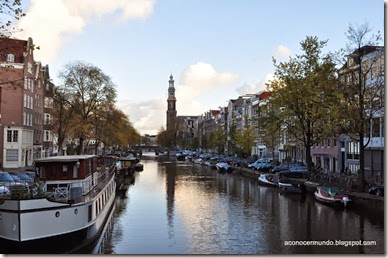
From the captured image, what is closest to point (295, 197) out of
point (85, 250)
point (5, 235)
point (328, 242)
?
point (328, 242)

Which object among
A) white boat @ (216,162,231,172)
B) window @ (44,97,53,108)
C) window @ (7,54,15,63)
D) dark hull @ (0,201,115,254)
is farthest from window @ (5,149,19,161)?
dark hull @ (0,201,115,254)

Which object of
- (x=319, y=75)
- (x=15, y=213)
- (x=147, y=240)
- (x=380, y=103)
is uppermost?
(x=319, y=75)

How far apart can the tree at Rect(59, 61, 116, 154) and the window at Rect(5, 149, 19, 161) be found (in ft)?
29.7

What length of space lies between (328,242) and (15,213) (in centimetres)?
1538

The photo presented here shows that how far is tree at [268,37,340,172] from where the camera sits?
4244 centimetres

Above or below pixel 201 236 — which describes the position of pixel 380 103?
above

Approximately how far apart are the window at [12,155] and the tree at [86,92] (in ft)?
29.7

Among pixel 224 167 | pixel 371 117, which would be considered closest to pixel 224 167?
pixel 224 167

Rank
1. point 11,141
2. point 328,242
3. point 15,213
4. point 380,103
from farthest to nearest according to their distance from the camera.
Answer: point 11,141
point 380,103
point 328,242
point 15,213

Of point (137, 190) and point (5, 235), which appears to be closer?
point (5, 235)

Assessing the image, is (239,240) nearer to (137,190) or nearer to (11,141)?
(137,190)

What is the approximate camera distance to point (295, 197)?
43.6 metres

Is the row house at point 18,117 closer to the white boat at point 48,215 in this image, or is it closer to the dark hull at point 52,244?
the white boat at point 48,215

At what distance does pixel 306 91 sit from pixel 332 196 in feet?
41.5
